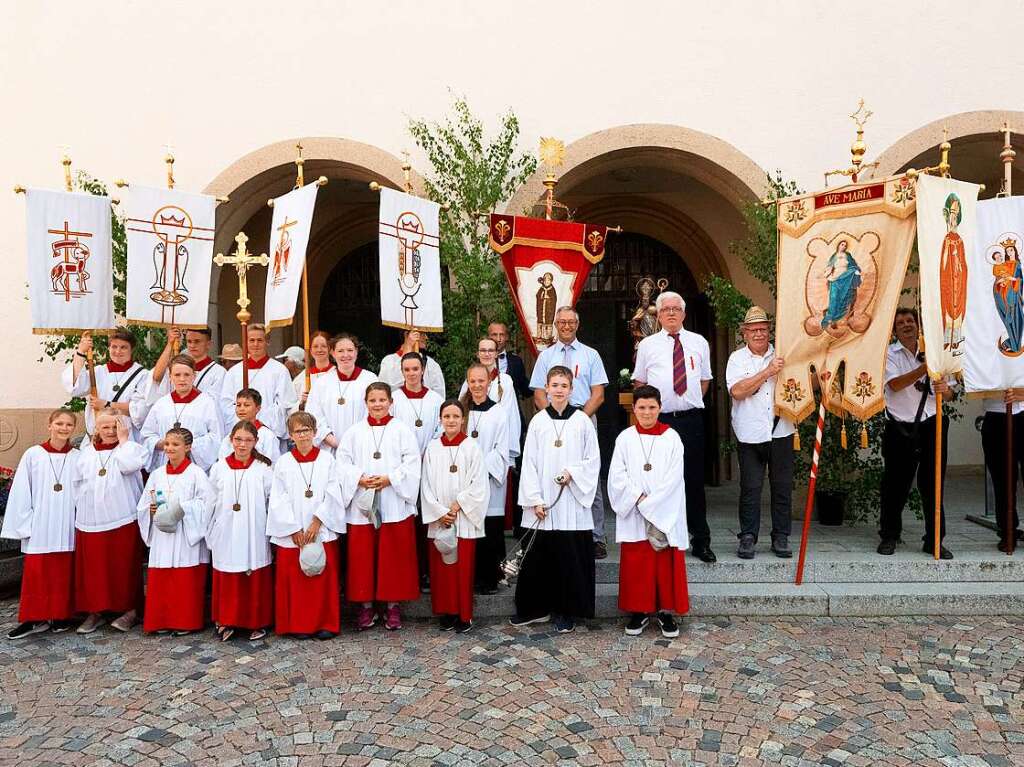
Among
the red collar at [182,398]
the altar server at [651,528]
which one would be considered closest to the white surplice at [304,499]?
the red collar at [182,398]

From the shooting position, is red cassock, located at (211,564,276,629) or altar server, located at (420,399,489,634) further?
altar server, located at (420,399,489,634)

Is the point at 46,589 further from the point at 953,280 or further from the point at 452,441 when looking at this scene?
the point at 953,280

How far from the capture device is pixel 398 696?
13.2 ft

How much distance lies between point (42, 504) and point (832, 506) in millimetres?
6409

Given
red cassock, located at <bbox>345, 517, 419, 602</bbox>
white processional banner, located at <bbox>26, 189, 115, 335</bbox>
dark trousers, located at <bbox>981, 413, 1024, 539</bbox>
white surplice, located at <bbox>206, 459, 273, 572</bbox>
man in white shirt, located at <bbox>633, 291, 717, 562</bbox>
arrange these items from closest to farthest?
1. white surplice, located at <bbox>206, 459, 273, 572</bbox>
2. red cassock, located at <bbox>345, 517, 419, 602</bbox>
3. white processional banner, located at <bbox>26, 189, 115, 335</bbox>
4. man in white shirt, located at <bbox>633, 291, 717, 562</bbox>
5. dark trousers, located at <bbox>981, 413, 1024, 539</bbox>

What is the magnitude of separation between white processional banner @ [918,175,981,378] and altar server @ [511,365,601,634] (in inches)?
101

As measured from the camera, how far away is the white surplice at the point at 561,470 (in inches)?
198

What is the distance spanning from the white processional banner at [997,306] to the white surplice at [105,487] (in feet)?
20.2

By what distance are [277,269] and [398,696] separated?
3224 millimetres

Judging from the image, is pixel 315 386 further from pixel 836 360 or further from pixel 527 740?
pixel 836 360

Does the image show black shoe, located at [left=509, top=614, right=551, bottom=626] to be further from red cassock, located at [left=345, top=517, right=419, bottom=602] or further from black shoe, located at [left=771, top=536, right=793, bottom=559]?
black shoe, located at [left=771, top=536, right=793, bottom=559]

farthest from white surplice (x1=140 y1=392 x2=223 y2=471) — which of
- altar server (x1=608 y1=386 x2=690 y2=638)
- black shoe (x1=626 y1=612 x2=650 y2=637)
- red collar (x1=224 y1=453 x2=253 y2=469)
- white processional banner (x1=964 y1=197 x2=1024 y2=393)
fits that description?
white processional banner (x1=964 y1=197 x2=1024 y2=393)

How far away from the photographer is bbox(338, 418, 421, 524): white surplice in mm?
5113

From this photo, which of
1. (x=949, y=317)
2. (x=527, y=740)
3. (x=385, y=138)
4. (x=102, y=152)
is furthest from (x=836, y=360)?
(x=102, y=152)
